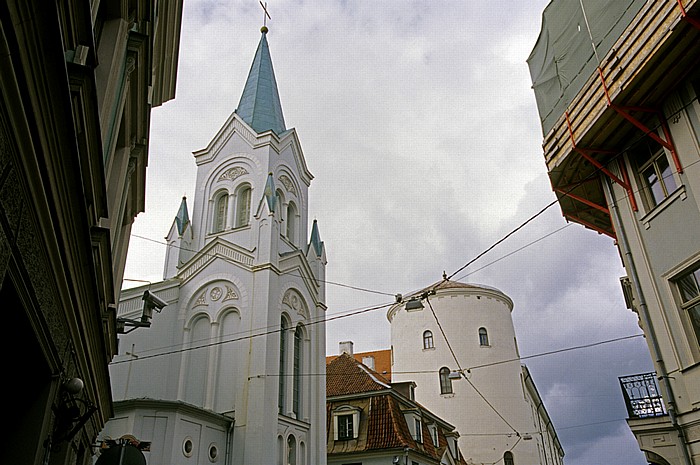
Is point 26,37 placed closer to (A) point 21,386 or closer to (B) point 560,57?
(A) point 21,386

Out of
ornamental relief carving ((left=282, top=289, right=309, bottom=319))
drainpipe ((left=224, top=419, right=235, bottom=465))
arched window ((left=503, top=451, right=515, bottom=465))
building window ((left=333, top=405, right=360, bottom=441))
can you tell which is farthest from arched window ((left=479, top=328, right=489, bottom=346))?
drainpipe ((left=224, top=419, right=235, bottom=465))

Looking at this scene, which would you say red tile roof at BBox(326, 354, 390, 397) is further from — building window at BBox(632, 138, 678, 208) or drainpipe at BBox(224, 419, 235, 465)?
building window at BBox(632, 138, 678, 208)

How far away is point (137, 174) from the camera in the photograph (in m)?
9.82

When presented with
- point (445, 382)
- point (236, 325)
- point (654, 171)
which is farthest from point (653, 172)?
point (445, 382)

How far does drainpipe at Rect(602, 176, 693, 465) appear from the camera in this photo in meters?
9.50

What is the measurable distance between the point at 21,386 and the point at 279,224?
2079 centimetres

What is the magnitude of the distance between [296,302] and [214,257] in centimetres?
427

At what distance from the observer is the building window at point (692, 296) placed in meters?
9.34

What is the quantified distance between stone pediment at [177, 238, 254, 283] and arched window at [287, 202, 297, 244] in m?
4.03

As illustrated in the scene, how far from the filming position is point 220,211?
1118 inches

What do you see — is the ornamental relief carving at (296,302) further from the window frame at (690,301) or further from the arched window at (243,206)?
the window frame at (690,301)

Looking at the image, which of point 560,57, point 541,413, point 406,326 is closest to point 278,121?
point 406,326

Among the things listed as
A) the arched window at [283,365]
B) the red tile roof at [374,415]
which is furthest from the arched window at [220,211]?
the red tile roof at [374,415]

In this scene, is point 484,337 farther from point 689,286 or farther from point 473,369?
point 689,286
